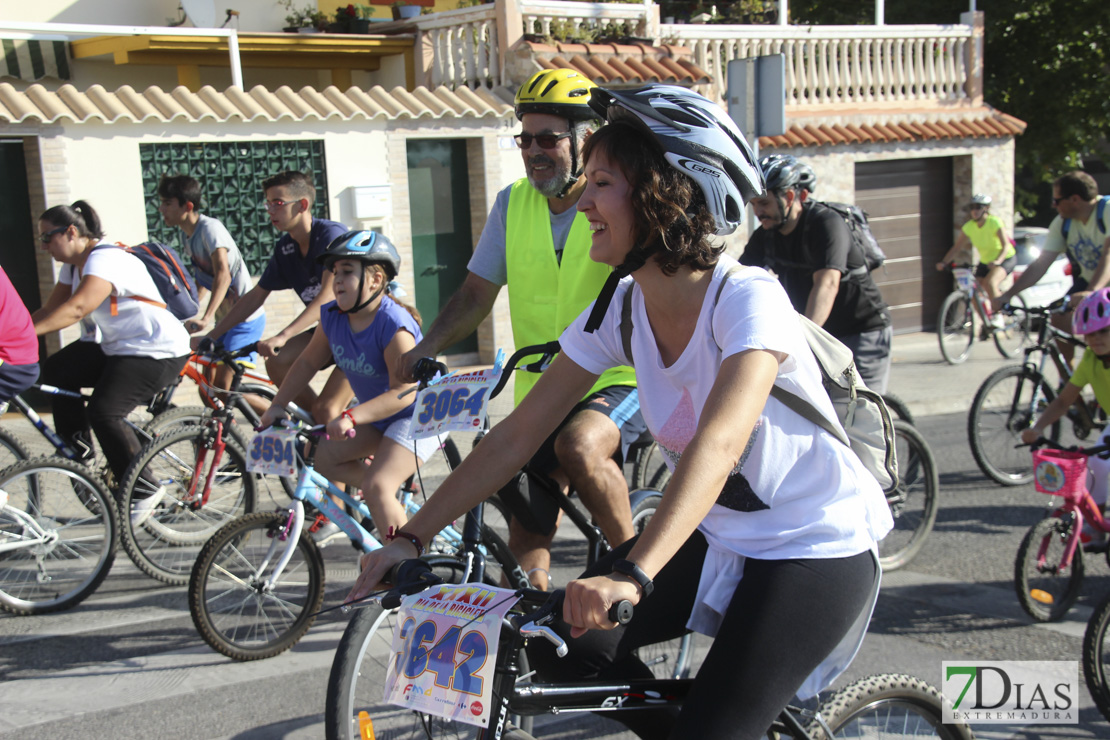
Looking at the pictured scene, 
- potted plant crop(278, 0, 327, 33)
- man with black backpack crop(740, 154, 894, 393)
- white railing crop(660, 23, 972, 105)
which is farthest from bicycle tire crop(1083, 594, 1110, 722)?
potted plant crop(278, 0, 327, 33)

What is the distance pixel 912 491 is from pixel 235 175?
7.53 meters

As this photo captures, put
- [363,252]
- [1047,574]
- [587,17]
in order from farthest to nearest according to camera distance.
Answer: [587,17] → [1047,574] → [363,252]

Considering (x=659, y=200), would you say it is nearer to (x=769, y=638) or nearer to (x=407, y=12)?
(x=769, y=638)

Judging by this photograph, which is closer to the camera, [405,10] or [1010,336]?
[405,10]

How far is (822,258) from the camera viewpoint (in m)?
5.67

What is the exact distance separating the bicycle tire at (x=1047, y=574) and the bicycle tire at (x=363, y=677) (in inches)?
118

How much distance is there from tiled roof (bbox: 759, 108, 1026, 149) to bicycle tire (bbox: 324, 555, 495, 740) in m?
11.8

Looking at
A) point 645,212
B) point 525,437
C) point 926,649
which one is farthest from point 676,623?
point 926,649

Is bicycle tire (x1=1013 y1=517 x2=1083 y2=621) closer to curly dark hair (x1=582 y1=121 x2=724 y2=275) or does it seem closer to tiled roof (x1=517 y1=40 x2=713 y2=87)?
curly dark hair (x1=582 y1=121 x2=724 y2=275)

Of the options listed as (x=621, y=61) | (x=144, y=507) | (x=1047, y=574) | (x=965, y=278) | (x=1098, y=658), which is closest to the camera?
(x=1098, y=658)

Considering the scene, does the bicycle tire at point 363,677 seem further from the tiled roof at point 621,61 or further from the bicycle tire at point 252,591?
the tiled roof at point 621,61

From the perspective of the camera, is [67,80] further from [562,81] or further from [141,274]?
[562,81]

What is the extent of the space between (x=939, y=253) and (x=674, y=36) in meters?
5.55

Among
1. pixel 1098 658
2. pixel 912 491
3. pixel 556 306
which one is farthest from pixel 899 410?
pixel 556 306
